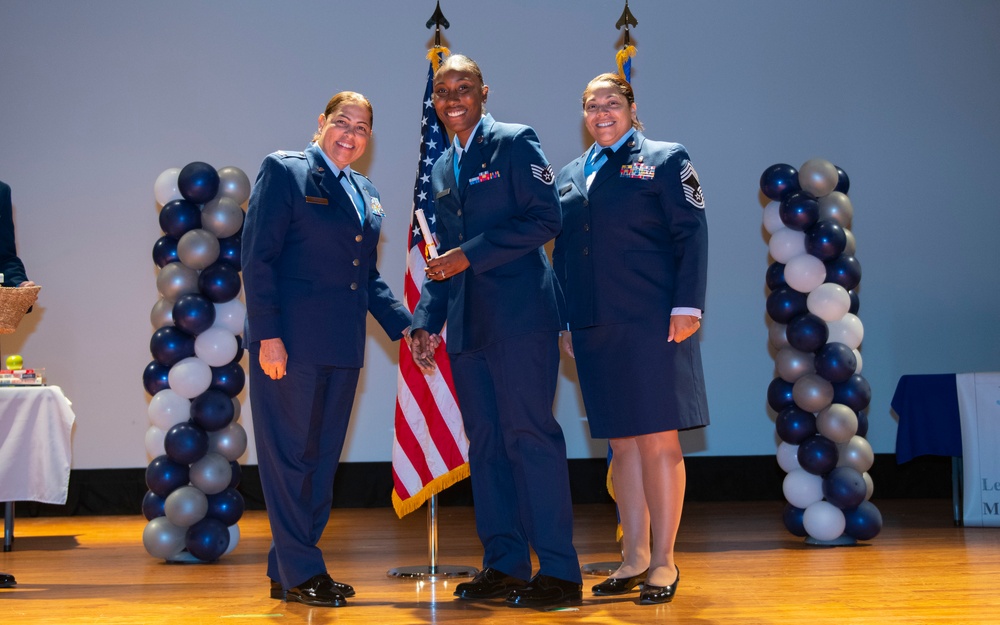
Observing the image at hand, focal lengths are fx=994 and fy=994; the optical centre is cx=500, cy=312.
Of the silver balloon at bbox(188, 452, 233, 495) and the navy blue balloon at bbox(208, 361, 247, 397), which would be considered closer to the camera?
the silver balloon at bbox(188, 452, 233, 495)

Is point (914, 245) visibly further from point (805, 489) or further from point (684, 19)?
point (805, 489)

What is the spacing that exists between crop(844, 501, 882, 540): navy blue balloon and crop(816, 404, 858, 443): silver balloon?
332 millimetres

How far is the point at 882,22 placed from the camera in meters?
6.62

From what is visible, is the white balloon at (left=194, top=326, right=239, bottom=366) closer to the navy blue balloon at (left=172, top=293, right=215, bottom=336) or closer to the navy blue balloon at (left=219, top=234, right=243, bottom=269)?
the navy blue balloon at (left=172, top=293, right=215, bottom=336)

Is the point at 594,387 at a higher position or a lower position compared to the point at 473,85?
lower

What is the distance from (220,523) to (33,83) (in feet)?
11.6

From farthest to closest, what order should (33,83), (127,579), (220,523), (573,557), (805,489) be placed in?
(33,83)
(805,489)
(220,523)
(127,579)
(573,557)

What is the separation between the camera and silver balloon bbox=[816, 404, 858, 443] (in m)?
4.60

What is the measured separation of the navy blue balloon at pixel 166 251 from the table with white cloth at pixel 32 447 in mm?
902

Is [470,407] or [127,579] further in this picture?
[127,579]

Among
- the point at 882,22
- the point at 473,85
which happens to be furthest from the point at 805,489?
the point at 882,22

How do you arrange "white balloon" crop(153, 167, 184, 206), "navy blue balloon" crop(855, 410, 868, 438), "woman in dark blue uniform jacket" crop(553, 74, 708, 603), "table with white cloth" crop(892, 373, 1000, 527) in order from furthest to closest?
"table with white cloth" crop(892, 373, 1000, 527), "navy blue balloon" crop(855, 410, 868, 438), "white balloon" crop(153, 167, 184, 206), "woman in dark blue uniform jacket" crop(553, 74, 708, 603)

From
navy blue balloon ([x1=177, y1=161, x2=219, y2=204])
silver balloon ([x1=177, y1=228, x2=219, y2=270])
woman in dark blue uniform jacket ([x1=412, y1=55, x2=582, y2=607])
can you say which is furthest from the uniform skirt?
navy blue balloon ([x1=177, y1=161, x2=219, y2=204])

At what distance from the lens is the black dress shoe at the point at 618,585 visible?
11.1 feet
